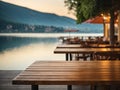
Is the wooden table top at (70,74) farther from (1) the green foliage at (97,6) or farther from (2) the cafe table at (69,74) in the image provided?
(1) the green foliage at (97,6)

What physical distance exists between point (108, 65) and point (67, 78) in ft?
2.94

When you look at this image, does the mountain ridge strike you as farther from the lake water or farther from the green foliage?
the green foliage

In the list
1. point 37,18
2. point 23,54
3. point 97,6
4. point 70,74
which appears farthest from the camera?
point 37,18

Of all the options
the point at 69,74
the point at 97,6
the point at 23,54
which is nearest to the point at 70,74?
the point at 69,74

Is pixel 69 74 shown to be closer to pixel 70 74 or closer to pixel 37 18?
pixel 70 74

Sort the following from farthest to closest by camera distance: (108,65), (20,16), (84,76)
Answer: (20,16), (108,65), (84,76)

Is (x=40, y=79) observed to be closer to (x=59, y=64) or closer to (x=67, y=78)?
(x=67, y=78)

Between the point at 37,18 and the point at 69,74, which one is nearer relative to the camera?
the point at 69,74

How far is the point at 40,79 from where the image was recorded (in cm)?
309

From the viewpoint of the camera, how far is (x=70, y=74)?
11.0 feet

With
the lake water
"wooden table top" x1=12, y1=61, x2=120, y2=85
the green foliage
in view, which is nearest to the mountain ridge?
the lake water

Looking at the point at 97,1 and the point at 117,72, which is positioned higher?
the point at 97,1

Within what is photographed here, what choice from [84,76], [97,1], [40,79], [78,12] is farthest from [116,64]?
[78,12]

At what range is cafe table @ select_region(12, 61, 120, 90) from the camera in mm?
2998
